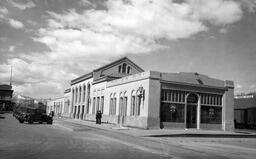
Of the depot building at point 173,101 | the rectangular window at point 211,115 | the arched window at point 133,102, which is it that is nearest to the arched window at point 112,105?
the depot building at point 173,101

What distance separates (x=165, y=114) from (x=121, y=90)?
9.32m

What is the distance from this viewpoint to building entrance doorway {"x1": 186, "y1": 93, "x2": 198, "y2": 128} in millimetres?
34156

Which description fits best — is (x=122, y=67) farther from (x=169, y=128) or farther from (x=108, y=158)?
(x=108, y=158)

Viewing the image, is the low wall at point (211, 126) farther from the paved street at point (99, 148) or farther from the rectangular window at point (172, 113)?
the paved street at point (99, 148)

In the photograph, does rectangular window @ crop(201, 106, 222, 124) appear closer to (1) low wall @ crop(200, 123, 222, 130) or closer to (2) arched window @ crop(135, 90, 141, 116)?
(1) low wall @ crop(200, 123, 222, 130)

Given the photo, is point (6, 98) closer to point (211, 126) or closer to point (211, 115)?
point (211, 115)

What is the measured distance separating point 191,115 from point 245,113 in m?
22.0

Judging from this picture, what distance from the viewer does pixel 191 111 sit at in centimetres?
3438

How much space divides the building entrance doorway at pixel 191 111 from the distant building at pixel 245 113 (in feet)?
57.1

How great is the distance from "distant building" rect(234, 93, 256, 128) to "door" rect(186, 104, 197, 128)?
17.4 meters

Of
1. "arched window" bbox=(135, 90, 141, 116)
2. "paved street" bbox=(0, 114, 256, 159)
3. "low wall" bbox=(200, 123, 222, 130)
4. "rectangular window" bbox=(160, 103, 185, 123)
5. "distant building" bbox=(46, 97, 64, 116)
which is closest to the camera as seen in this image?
"paved street" bbox=(0, 114, 256, 159)

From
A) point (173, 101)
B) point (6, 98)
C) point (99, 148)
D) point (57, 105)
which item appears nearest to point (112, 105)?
point (173, 101)

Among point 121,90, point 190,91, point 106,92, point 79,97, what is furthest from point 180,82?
point 79,97

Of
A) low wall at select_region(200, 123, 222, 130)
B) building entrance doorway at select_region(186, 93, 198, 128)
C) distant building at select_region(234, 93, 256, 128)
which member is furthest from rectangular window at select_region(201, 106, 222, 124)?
distant building at select_region(234, 93, 256, 128)
